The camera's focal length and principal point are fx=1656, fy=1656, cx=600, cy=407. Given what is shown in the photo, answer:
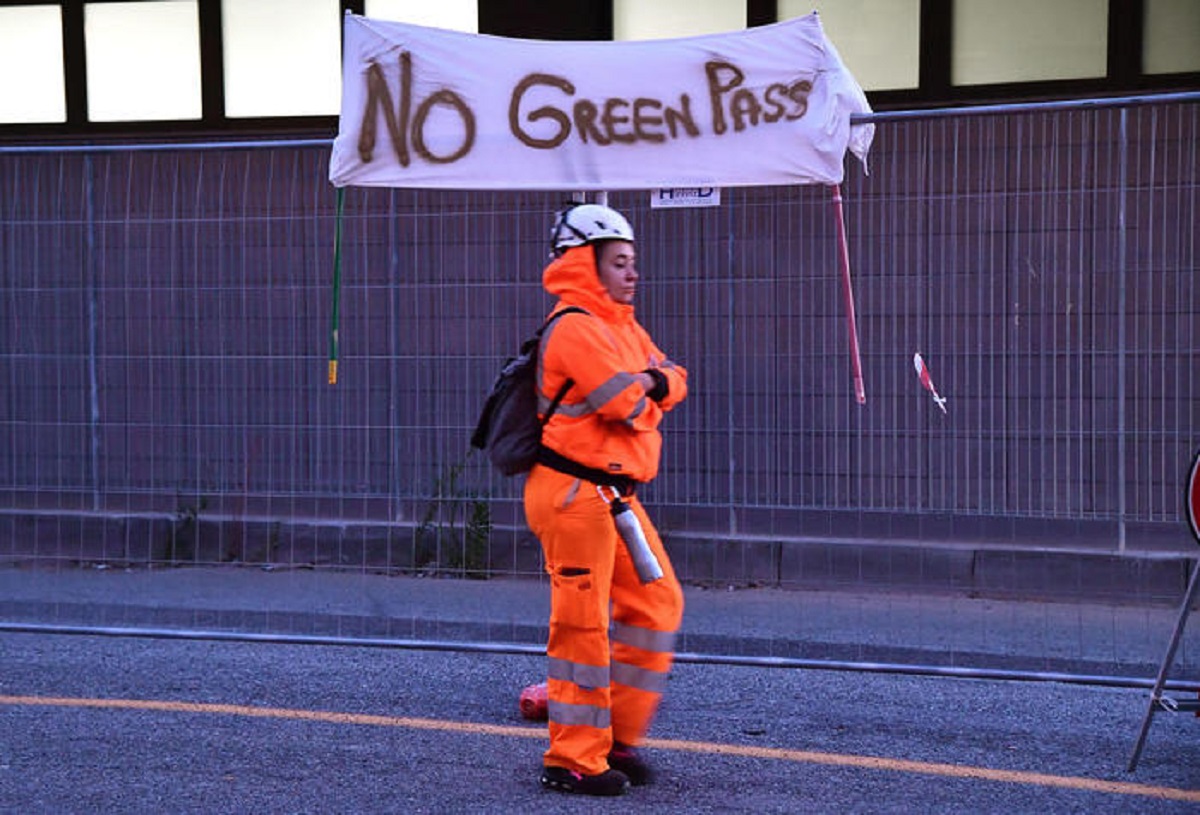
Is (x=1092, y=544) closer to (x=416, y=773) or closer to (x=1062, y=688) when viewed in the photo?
(x=1062, y=688)

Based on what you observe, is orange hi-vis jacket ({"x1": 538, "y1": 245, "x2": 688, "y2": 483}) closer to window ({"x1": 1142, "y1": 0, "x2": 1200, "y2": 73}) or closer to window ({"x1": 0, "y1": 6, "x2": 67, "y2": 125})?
window ({"x1": 1142, "y1": 0, "x2": 1200, "y2": 73})

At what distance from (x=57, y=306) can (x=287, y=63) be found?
3.45 meters

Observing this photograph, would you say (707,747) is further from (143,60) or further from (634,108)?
(143,60)

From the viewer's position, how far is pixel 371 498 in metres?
8.75

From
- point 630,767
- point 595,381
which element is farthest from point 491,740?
point 595,381

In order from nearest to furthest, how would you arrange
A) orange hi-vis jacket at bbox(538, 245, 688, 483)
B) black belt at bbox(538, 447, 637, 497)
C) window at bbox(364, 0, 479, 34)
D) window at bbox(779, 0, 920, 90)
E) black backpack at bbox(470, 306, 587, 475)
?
orange hi-vis jacket at bbox(538, 245, 688, 483) → black belt at bbox(538, 447, 637, 497) → black backpack at bbox(470, 306, 587, 475) → window at bbox(779, 0, 920, 90) → window at bbox(364, 0, 479, 34)

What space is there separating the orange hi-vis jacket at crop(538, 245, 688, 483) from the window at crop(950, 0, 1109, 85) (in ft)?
18.4

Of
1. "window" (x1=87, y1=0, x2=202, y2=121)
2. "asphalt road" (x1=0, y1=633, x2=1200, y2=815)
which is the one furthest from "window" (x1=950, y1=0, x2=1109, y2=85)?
"window" (x1=87, y1=0, x2=202, y2=121)

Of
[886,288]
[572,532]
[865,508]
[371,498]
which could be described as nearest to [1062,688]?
[865,508]

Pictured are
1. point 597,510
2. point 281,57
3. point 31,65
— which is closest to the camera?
point 597,510

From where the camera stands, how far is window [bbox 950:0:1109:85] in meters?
10.3

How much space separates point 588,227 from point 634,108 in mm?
1613

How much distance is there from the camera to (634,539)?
5688mm

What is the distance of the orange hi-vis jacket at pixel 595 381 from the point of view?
556 cm
